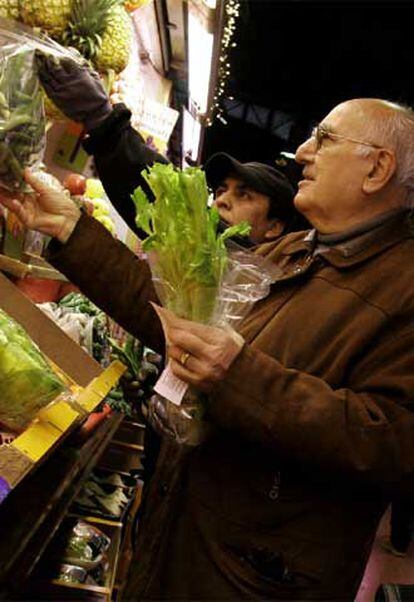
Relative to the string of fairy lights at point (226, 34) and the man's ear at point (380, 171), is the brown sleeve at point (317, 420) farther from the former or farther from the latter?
the string of fairy lights at point (226, 34)

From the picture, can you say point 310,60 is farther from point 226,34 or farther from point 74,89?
point 74,89

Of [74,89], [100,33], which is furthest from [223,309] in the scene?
[100,33]

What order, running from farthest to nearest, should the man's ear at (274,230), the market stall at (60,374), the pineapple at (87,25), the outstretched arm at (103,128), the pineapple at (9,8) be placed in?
the man's ear at (274,230), the pineapple at (87,25), the pineapple at (9,8), the outstretched arm at (103,128), the market stall at (60,374)

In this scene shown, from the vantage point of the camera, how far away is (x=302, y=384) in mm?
1507

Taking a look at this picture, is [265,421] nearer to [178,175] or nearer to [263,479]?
[263,479]

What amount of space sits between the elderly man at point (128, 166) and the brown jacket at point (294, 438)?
1.89 ft

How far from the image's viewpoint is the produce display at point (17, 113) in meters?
1.74

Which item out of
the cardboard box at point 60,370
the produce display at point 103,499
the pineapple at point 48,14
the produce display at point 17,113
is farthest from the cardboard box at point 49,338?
the produce display at point 103,499

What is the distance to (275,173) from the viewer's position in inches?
133

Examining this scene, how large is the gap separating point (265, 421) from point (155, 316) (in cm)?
69

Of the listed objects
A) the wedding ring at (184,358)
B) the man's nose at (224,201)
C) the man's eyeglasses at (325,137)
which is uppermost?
the man's eyeglasses at (325,137)

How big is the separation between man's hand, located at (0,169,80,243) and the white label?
2.10 feet

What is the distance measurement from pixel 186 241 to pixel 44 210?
616 mm

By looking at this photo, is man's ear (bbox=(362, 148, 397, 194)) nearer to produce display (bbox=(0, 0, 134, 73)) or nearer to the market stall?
the market stall
